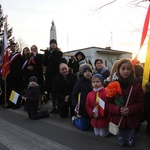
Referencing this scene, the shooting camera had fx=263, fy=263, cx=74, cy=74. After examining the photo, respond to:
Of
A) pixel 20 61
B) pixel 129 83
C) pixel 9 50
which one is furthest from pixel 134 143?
pixel 9 50

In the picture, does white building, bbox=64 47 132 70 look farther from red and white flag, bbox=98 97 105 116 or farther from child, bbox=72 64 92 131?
red and white flag, bbox=98 97 105 116

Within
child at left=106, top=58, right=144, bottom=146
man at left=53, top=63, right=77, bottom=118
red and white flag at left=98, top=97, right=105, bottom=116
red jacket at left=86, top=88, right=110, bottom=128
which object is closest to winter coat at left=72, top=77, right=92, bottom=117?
red jacket at left=86, top=88, right=110, bottom=128

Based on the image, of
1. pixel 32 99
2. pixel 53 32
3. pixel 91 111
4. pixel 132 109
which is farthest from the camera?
pixel 53 32

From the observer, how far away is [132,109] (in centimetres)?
416

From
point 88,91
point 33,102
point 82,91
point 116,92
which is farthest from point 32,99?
point 116,92

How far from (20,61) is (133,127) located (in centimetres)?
512

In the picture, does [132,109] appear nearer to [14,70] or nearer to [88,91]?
[88,91]

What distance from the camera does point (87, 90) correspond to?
557cm

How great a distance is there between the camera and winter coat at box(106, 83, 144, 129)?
4.20m

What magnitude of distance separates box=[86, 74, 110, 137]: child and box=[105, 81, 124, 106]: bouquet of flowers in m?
0.59

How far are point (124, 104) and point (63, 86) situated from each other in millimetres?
2568

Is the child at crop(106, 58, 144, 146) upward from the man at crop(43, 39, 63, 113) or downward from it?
downward

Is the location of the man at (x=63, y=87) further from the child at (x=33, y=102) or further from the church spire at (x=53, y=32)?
the church spire at (x=53, y=32)

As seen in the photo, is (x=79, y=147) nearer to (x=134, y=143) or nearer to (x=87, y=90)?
(x=134, y=143)
